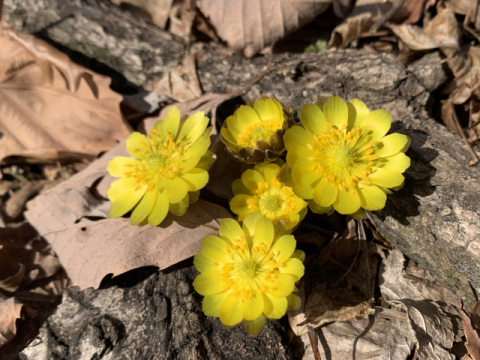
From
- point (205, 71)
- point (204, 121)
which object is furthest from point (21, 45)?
point (204, 121)

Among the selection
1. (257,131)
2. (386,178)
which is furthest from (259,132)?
(386,178)

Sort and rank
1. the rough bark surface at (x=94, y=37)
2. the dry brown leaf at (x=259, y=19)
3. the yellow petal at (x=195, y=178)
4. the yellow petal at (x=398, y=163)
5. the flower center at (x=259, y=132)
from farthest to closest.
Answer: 1. the rough bark surface at (x=94, y=37)
2. the dry brown leaf at (x=259, y=19)
3. the flower center at (x=259, y=132)
4. the yellow petal at (x=195, y=178)
5. the yellow petal at (x=398, y=163)

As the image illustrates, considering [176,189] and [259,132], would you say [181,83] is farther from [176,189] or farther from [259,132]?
[176,189]

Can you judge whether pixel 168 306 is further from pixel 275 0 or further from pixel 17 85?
pixel 275 0

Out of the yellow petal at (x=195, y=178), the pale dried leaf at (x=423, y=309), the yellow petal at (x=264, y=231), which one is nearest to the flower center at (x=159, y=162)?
the yellow petal at (x=195, y=178)

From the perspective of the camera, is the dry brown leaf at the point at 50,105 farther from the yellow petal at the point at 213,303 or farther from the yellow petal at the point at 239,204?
the yellow petal at the point at 213,303

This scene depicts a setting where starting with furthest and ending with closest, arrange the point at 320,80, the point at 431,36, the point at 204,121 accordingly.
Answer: the point at 431,36
the point at 320,80
the point at 204,121
